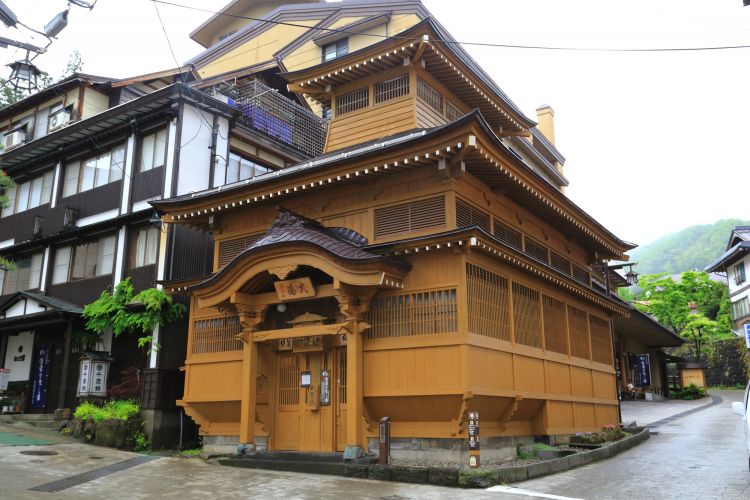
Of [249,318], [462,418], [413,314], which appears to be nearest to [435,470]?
[462,418]

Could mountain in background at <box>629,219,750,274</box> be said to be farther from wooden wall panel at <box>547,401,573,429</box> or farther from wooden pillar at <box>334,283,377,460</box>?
wooden pillar at <box>334,283,377,460</box>

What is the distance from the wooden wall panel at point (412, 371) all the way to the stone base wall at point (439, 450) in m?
1.15

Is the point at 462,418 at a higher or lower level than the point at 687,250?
lower

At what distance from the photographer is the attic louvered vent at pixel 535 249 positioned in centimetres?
1791

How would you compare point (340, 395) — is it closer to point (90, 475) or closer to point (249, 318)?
point (249, 318)

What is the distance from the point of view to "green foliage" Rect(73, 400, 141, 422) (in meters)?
18.9

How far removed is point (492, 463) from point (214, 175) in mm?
13516

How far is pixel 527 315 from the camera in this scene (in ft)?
53.3

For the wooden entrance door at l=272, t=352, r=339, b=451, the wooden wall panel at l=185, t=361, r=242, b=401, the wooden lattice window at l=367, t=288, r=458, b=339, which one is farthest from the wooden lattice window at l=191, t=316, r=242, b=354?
the wooden lattice window at l=367, t=288, r=458, b=339

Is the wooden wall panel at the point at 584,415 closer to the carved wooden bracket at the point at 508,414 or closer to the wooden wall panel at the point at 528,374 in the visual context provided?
the wooden wall panel at the point at 528,374

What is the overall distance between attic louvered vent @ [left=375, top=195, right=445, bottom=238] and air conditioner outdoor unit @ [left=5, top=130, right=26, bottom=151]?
68.1ft

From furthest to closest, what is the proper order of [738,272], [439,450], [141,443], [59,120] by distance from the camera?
[738,272]
[59,120]
[141,443]
[439,450]

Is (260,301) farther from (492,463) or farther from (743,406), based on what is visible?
(743,406)

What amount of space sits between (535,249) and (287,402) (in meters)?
8.25
